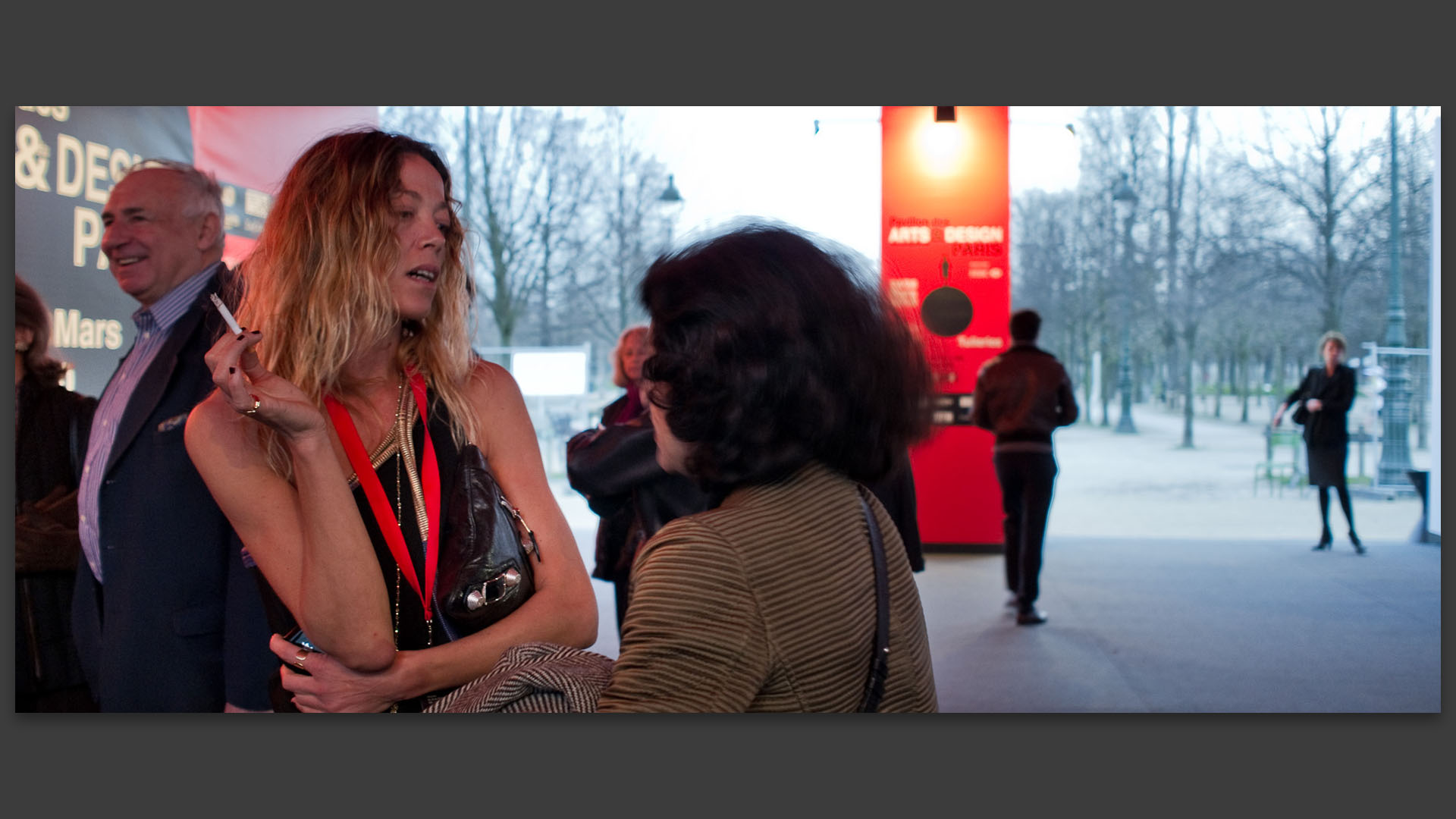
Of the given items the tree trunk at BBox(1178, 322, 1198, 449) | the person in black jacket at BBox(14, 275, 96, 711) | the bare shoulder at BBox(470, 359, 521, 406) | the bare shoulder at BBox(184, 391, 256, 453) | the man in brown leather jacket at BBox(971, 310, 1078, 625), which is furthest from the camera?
the man in brown leather jacket at BBox(971, 310, 1078, 625)

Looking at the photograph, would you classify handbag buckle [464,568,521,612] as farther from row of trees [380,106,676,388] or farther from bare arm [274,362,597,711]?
row of trees [380,106,676,388]

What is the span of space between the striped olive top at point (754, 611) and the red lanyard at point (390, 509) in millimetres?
519

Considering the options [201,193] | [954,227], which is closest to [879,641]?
[201,193]

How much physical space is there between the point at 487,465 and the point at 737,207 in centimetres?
312

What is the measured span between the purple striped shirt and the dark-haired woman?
5.34 feet

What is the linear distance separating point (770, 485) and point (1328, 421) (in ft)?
12.0

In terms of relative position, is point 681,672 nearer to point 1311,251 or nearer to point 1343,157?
point 1343,157

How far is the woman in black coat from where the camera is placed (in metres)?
4.03

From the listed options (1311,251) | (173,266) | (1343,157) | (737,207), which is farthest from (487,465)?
(1311,251)

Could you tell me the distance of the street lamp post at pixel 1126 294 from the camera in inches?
184

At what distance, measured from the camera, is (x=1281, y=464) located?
4465 mm

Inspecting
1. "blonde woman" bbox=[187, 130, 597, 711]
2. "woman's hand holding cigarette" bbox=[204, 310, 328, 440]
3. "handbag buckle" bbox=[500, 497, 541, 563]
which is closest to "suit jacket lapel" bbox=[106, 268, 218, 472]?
"blonde woman" bbox=[187, 130, 597, 711]

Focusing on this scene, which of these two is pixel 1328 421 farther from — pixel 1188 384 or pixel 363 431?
pixel 363 431

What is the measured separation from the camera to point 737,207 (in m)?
4.60
